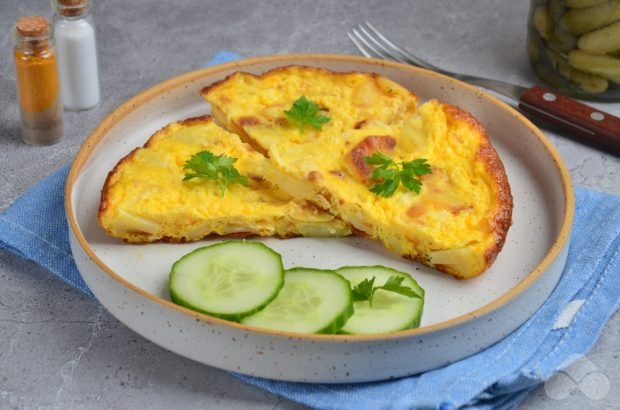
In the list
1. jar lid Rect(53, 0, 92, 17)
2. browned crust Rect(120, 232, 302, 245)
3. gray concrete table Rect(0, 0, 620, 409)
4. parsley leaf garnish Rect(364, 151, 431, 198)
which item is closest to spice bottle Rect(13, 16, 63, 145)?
gray concrete table Rect(0, 0, 620, 409)

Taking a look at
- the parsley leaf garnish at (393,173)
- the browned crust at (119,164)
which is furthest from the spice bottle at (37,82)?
the parsley leaf garnish at (393,173)

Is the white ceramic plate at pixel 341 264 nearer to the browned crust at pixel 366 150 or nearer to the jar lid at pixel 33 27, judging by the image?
the browned crust at pixel 366 150

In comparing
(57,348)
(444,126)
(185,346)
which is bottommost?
(57,348)

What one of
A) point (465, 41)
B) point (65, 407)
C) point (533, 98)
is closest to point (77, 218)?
point (65, 407)

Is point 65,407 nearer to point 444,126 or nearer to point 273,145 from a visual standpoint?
point 273,145

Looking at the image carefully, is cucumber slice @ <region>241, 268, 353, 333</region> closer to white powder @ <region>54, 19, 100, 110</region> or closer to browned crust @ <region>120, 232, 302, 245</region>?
browned crust @ <region>120, 232, 302, 245</region>

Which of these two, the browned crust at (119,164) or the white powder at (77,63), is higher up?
the browned crust at (119,164)

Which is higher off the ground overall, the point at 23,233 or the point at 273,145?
the point at 273,145
